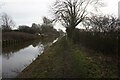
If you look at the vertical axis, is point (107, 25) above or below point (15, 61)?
above

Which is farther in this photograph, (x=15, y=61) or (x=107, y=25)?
(x=107, y=25)

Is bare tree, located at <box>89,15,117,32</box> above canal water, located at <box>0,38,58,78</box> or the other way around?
above

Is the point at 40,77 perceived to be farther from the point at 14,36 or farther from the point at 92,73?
the point at 14,36

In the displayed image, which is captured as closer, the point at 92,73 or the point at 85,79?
the point at 85,79

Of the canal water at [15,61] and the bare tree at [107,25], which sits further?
the bare tree at [107,25]

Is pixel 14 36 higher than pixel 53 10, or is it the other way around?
pixel 53 10

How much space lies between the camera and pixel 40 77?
8.63 meters

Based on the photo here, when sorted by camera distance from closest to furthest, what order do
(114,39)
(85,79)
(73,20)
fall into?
(85,79), (114,39), (73,20)

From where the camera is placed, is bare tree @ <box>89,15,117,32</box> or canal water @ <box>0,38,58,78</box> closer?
canal water @ <box>0,38,58,78</box>

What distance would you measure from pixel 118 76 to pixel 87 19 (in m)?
35.8

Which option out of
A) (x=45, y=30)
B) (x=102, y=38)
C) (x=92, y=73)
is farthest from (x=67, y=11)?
(x=45, y=30)

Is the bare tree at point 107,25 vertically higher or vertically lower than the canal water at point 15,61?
higher

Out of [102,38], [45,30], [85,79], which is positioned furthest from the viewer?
[45,30]

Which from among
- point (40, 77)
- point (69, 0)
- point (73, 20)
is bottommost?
point (40, 77)
